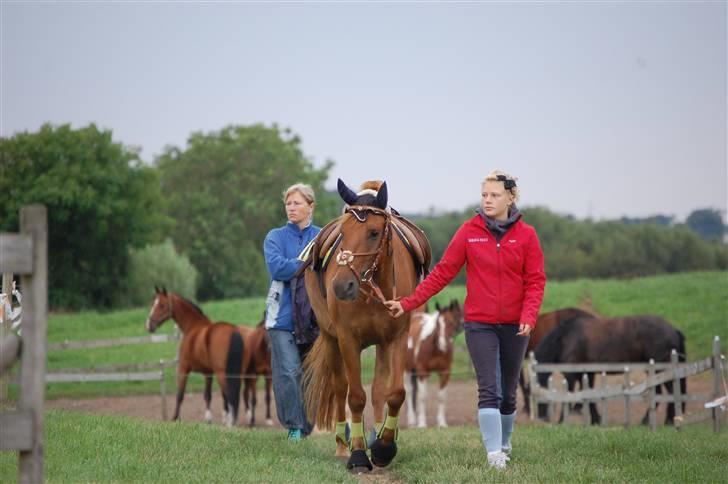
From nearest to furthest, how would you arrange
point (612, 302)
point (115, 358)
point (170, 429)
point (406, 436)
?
1. point (170, 429)
2. point (406, 436)
3. point (115, 358)
4. point (612, 302)

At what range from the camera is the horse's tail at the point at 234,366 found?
17375 millimetres

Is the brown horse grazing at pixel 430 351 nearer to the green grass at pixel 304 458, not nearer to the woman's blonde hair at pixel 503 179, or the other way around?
the green grass at pixel 304 458

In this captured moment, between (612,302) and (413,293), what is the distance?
1221 inches

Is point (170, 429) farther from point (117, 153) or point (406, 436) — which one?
point (117, 153)

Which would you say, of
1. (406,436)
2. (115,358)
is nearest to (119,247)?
(115,358)

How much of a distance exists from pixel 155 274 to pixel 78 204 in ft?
21.2

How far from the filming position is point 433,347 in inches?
741

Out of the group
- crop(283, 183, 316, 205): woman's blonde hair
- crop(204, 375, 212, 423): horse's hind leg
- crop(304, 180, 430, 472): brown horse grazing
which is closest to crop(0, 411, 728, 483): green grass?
crop(304, 180, 430, 472): brown horse grazing

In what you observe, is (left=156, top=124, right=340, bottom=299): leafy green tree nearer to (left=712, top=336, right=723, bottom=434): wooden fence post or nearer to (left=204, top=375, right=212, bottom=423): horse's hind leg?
(left=204, top=375, right=212, bottom=423): horse's hind leg

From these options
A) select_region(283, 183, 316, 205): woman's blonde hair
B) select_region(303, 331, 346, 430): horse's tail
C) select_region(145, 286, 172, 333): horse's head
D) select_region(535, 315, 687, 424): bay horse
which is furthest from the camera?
select_region(145, 286, 172, 333): horse's head

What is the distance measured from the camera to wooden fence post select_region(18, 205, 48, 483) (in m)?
4.10

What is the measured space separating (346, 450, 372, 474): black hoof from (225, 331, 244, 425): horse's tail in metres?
10.1

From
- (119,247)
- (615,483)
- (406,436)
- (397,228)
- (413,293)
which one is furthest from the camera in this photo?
(119,247)

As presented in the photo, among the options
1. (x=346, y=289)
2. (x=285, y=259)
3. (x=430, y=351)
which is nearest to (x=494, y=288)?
(x=346, y=289)
